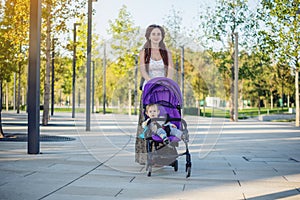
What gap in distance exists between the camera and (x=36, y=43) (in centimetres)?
898

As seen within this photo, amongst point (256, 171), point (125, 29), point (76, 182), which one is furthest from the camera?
point (125, 29)

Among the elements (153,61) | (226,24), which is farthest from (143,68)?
(226,24)

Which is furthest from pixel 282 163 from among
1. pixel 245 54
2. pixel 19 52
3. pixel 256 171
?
pixel 245 54

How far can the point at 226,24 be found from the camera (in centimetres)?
2831

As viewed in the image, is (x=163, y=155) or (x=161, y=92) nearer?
(x=163, y=155)

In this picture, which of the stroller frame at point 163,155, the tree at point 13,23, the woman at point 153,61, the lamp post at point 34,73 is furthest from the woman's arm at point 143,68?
the tree at point 13,23

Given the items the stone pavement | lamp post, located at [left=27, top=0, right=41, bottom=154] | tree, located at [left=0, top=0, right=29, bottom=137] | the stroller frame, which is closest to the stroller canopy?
the stroller frame

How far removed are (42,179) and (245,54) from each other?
24165 mm

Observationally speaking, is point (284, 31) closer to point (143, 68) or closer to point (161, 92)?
point (143, 68)

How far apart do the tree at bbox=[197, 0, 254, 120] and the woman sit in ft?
68.5

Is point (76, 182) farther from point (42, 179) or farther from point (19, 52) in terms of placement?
point (19, 52)

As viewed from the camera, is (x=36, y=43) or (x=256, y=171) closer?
(x=256, y=171)

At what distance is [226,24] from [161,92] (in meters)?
21.9

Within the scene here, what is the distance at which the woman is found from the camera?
7.70 meters
